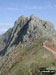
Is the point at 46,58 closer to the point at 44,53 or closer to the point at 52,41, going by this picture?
the point at 44,53

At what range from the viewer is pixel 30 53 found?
54312 mm

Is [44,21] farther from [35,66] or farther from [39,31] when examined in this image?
[35,66]

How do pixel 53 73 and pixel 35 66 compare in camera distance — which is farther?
pixel 35 66

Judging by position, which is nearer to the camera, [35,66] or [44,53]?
[35,66]

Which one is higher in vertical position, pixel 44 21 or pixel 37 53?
pixel 44 21

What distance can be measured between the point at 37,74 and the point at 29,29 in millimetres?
64550

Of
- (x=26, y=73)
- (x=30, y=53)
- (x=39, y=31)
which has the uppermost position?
(x=39, y=31)

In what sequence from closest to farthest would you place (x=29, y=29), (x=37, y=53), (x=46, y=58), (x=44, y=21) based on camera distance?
(x=46, y=58) → (x=37, y=53) → (x=29, y=29) → (x=44, y=21)

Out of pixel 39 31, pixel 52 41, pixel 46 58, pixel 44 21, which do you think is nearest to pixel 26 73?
pixel 46 58

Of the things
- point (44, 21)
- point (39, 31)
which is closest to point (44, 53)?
point (39, 31)

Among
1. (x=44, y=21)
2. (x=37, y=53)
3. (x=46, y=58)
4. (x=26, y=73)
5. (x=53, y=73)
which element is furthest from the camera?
(x=44, y=21)

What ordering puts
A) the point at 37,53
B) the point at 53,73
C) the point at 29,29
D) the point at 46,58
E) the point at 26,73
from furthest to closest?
the point at 29,29 → the point at 37,53 → the point at 46,58 → the point at 26,73 → the point at 53,73

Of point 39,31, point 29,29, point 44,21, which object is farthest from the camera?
point 44,21

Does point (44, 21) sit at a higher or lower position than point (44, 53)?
higher
